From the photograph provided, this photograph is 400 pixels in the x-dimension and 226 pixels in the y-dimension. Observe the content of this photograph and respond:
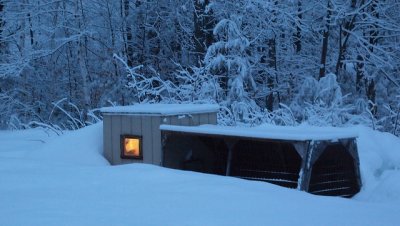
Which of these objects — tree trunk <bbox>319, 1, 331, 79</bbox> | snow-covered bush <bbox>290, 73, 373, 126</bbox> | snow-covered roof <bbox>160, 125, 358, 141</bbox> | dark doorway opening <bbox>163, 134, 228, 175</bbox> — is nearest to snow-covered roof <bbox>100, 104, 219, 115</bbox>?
snow-covered roof <bbox>160, 125, 358, 141</bbox>

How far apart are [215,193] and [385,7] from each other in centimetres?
1292

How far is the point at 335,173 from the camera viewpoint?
6.82 metres

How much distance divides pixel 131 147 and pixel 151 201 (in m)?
3.90

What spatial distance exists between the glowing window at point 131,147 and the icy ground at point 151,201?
1.93m

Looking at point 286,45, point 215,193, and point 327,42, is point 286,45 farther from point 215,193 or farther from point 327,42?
point 215,193

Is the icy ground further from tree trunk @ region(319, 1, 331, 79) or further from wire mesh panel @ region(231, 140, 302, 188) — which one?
tree trunk @ region(319, 1, 331, 79)

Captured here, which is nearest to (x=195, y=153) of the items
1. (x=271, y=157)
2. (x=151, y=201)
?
(x=271, y=157)

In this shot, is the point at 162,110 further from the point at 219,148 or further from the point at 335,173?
the point at 335,173

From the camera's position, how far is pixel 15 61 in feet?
53.6

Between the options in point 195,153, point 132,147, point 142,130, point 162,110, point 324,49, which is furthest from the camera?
point 324,49

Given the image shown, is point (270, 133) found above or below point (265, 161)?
above

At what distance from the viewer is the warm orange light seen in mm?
7402

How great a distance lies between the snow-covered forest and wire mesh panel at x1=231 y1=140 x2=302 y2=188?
4.63 metres

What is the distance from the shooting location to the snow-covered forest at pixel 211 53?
14.2 m
